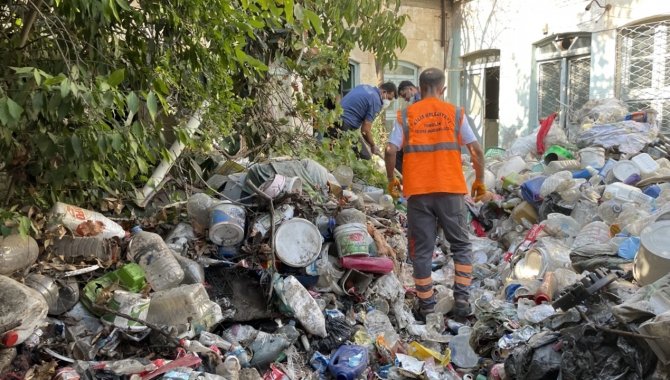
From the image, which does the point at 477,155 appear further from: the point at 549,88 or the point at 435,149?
the point at 549,88

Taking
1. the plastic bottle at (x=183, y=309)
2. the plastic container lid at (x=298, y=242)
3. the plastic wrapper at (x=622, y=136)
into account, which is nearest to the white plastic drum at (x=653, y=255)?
the plastic container lid at (x=298, y=242)

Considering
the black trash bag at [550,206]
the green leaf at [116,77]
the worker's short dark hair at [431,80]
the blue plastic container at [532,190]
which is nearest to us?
the green leaf at [116,77]

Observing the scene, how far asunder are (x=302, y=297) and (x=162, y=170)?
1641 mm

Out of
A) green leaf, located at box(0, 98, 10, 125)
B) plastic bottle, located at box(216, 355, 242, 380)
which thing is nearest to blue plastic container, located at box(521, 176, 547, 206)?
plastic bottle, located at box(216, 355, 242, 380)

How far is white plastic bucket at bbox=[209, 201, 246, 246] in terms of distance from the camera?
3988 millimetres

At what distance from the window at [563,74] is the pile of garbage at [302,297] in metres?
4.94

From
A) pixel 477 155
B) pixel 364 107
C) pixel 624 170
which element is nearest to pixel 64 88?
pixel 477 155

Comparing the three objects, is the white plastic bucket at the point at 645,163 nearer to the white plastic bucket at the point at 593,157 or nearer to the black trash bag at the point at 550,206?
the white plastic bucket at the point at 593,157

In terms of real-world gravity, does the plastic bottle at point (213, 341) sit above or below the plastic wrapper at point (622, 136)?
below

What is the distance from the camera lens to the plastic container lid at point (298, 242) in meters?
3.94

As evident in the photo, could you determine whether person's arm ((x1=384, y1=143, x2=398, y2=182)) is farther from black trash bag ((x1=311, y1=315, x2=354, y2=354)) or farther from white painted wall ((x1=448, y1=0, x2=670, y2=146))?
white painted wall ((x1=448, y1=0, x2=670, y2=146))

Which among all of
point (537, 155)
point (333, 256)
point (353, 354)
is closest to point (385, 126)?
point (537, 155)

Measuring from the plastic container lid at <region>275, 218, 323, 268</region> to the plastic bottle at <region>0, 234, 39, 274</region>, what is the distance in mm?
1421

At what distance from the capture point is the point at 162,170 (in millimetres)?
4625
